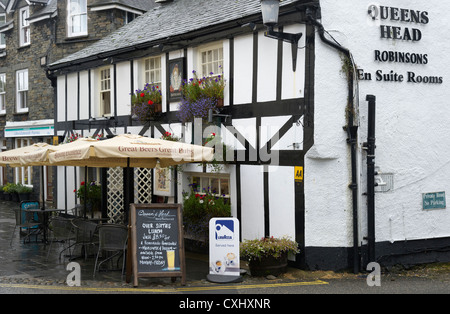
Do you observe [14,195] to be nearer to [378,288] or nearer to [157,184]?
[157,184]

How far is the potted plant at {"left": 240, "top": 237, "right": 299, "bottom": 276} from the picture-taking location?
9.09 meters

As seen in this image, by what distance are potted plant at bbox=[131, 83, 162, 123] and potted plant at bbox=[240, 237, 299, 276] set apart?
5.00 m

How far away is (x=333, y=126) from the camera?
9.52 metres

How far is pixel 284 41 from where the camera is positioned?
980 cm

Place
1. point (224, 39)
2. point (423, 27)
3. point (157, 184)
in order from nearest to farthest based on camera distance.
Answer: point (423, 27) < point (224, 39) < point (157, 184)

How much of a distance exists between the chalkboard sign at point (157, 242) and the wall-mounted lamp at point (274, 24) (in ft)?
11.0

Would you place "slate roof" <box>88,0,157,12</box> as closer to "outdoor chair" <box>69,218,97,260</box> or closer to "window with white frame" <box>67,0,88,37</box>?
"window with white frame" <box>67,0,88,37</box>

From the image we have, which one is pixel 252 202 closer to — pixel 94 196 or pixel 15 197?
pixel 94 196

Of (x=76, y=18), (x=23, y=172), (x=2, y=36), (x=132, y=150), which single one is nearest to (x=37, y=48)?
(x=76, y=18)

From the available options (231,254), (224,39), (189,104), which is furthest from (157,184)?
(231,254)

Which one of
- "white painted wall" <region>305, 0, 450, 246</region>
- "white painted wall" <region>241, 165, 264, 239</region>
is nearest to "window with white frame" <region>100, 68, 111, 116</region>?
"white painted wall" <region>241, 165, 264, 239</region>

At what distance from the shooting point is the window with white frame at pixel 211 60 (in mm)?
11555

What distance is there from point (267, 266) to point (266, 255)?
211mm
